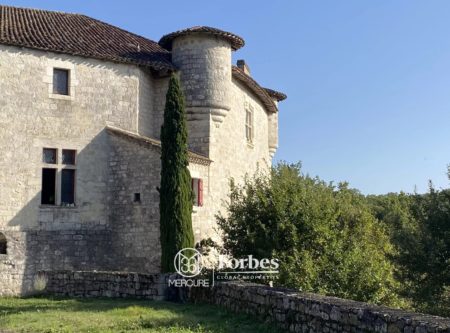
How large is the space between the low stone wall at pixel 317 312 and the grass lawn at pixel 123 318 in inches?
12.0

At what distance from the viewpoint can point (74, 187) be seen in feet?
66.4

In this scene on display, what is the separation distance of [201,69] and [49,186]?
23.9ft

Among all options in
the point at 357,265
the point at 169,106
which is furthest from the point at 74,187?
the point at 357,265

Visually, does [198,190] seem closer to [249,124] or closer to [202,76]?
[202,76]

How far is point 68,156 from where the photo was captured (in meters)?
20.4

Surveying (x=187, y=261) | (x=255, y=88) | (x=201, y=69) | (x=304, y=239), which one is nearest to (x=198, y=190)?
(x=187, y=261)

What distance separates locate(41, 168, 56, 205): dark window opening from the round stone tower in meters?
5.69

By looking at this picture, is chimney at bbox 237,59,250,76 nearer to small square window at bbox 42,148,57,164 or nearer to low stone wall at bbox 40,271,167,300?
small square window at bbox 42,148,57,164

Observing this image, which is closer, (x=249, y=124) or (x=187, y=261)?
(x=187, y=261)

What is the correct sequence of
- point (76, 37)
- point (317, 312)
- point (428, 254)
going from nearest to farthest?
1. point (317, 312)
2. point (428, 254)
3. point (76, 37)

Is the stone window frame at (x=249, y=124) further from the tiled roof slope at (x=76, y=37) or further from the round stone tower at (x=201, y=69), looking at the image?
the tiled roof slope at (x=76, y=37)

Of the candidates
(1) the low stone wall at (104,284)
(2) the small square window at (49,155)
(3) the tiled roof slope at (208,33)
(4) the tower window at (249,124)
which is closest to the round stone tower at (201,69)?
(3) the tiled roof slope at (208,33)

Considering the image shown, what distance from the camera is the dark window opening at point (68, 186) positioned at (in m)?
20.2

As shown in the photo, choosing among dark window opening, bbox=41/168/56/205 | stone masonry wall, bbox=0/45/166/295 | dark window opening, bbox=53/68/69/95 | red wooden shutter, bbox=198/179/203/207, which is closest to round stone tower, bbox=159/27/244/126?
stone masonry wall, bbox=0/45/166/295
